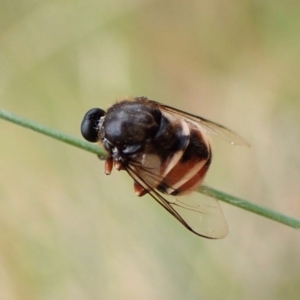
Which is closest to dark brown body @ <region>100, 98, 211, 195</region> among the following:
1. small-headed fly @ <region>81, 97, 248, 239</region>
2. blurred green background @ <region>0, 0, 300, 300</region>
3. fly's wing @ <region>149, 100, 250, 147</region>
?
small-headed fly @ <region>81, 97, 248, 239</region>

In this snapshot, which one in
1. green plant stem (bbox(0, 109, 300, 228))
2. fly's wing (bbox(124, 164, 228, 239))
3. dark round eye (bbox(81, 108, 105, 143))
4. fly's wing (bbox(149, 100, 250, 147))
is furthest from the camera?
fly's wing (bbox(149, 100, 250, 147))

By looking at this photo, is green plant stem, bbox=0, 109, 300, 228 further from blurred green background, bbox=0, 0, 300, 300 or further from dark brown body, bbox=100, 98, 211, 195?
blurred green background, bbox=0, 0, 300, 300

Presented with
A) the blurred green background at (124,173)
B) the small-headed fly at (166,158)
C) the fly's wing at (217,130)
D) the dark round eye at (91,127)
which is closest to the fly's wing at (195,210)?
the small-headed fly at (166,158)

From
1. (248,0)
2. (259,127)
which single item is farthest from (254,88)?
(248,0)

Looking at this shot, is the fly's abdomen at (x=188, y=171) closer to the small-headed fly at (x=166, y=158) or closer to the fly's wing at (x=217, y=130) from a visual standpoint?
the small-headed fly at (x=166, y=158)

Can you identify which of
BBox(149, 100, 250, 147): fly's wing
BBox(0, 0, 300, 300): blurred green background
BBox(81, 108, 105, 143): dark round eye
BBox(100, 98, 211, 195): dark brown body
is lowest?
BBox(0, 0, 300, 300): blurred green background

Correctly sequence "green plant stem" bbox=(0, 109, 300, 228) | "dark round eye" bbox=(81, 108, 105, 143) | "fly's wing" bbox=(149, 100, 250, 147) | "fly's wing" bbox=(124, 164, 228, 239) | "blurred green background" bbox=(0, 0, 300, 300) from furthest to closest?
"blurred green background" bbox=(0, 0, 300, 300) → "fly's wing" bbox=(149, 100, 250, 147) → "dark round eye" bbox=(81, 108, 105, 143) → "fly's wing" bbox=(124, 164, 228, 239) → "green plant stem" bbox=(0, 109, 300, 228)
